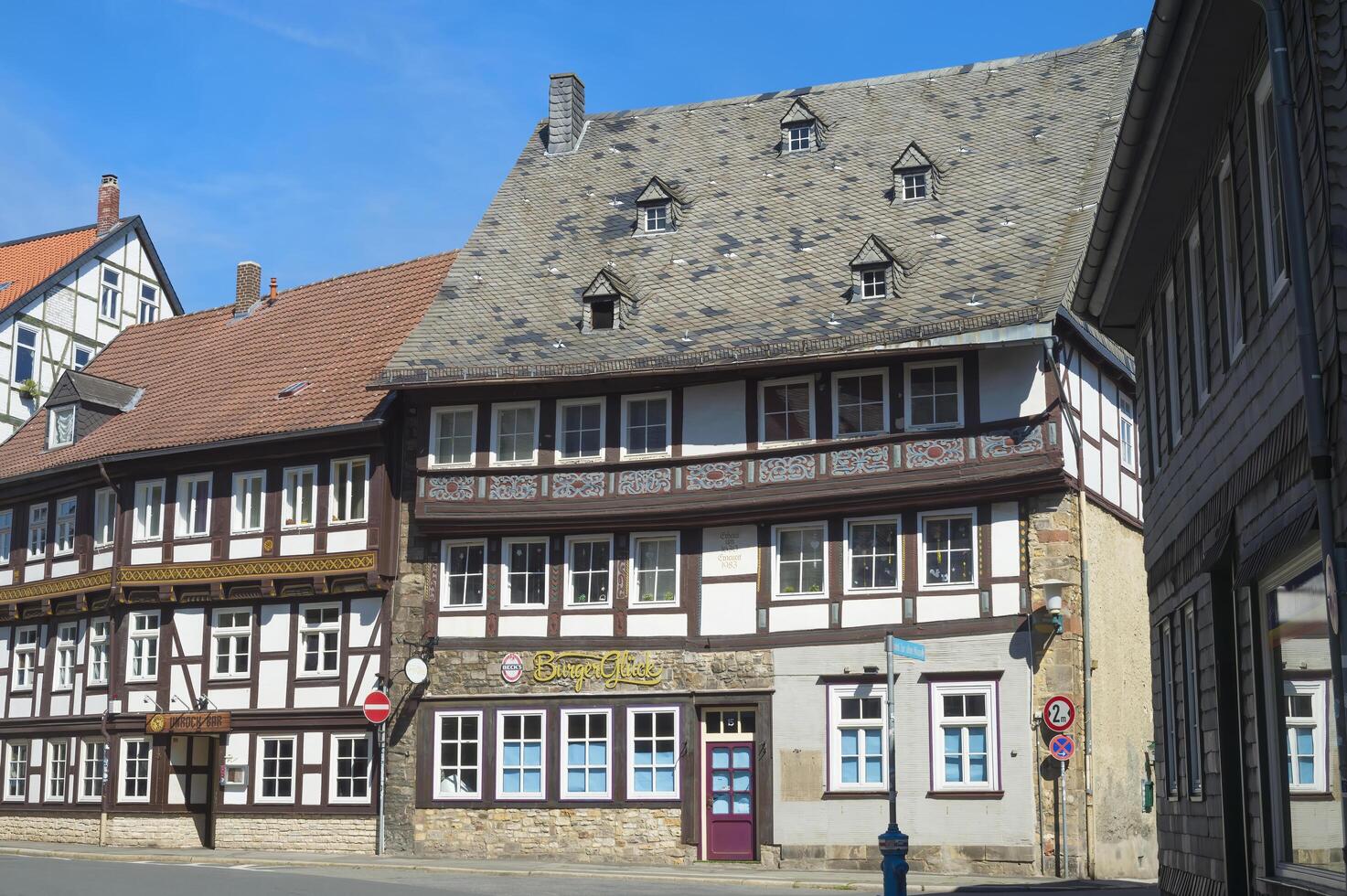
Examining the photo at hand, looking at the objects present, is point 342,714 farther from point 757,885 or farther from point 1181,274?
point 1181,274

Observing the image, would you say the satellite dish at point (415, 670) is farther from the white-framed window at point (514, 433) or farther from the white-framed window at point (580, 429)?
the white-framed window at point (580, 429)

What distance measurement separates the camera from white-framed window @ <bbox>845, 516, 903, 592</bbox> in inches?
1067

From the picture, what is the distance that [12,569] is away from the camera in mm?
37062

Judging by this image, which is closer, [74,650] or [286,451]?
[286,451]

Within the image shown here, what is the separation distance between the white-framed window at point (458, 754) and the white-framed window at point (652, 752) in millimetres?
2785

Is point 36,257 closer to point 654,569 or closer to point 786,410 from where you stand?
point 654,569

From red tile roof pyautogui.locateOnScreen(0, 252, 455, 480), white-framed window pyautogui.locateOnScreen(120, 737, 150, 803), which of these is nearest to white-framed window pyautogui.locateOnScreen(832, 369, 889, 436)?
red tile roof pyautogui.locateOnScreen(0, 252, 455, 480)

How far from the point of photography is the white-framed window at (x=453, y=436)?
30.1 meters

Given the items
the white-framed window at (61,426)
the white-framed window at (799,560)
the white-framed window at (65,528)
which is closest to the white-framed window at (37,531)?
the white-framed window at (65,528)

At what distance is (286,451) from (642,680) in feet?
28.4

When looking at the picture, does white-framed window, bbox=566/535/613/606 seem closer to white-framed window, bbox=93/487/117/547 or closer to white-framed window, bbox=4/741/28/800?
white-framed window, bbox=93/487/117/547

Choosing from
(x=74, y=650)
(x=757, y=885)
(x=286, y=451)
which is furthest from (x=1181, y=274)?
(x=74, y=650)

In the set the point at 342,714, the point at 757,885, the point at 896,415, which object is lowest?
the point at 757,885

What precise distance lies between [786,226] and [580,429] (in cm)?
606
